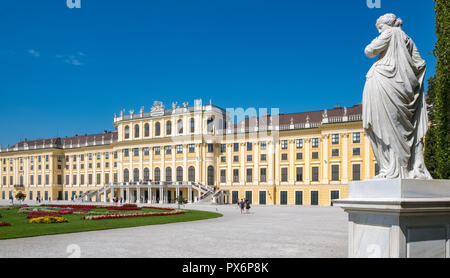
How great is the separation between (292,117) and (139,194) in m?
28.6

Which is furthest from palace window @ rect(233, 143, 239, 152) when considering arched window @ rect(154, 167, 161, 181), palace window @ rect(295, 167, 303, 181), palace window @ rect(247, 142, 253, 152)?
arched window @ rect(154, 167, 161, 181)

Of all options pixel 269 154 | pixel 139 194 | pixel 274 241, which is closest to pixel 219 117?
pixel 269 154

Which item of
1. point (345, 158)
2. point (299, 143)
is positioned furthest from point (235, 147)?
point (345, 158)

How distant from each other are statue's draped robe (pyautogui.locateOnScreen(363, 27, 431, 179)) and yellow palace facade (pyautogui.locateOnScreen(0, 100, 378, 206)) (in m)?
46.1

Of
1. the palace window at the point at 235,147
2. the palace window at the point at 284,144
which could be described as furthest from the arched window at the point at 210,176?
the palace window at the point at 284,144

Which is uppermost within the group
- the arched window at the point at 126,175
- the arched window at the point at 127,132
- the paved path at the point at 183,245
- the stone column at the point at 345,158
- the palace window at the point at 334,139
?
the arched window at the point at 127,132

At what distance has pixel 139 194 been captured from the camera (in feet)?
215

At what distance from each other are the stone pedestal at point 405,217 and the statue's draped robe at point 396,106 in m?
0.35

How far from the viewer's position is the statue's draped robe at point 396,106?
17.9ft

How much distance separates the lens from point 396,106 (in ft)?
17.9

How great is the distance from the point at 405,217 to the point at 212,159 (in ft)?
190

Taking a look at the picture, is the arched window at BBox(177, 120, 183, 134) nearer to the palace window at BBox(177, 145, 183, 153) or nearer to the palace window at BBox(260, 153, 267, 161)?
the palace window at BBox(177, 145, 183, 153)

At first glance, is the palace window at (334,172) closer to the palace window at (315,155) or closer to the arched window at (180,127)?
the palace window at (315,155)
